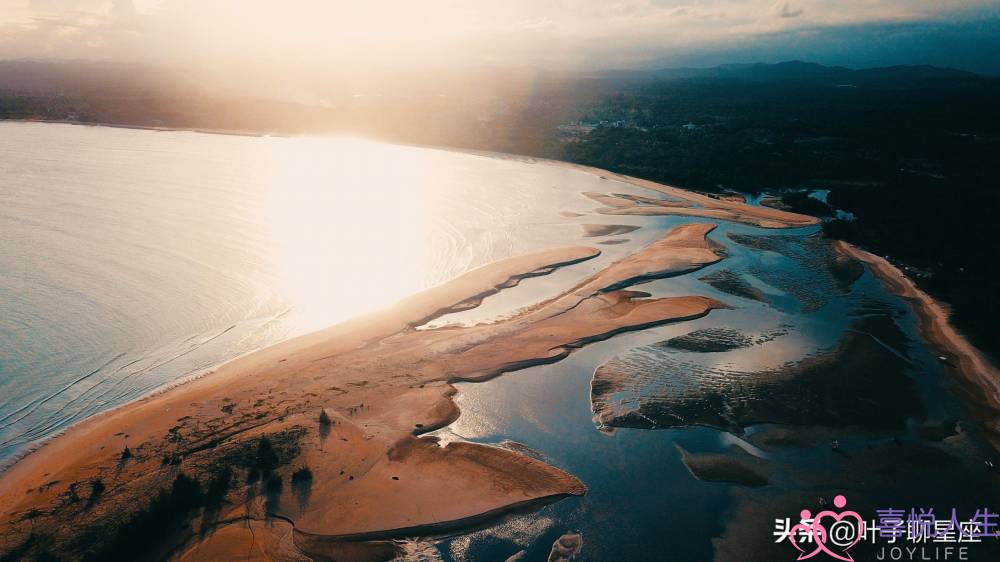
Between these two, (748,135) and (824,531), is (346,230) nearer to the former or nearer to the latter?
(824,531)

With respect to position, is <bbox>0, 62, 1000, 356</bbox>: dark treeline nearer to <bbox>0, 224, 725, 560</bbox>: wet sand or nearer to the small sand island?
the small sand island

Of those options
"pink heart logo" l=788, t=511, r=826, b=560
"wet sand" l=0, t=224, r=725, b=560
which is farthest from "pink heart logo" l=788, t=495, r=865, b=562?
"wet sand" l=0, t=224, r=725, b=560

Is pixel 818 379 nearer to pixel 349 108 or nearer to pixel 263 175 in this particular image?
pixel 263 175

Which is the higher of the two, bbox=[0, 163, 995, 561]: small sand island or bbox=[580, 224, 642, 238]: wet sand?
bbox=[580, 224, 642, 238]: wet sand

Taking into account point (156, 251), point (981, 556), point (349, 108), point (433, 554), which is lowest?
point (981, 556)

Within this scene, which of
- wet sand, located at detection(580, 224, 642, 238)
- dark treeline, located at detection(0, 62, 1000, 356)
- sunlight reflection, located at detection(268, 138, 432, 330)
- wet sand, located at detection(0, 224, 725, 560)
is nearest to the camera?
wet sand, located at detection(0, 224, 725, 560)

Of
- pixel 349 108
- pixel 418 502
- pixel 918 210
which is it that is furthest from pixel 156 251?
pixel 349 108
